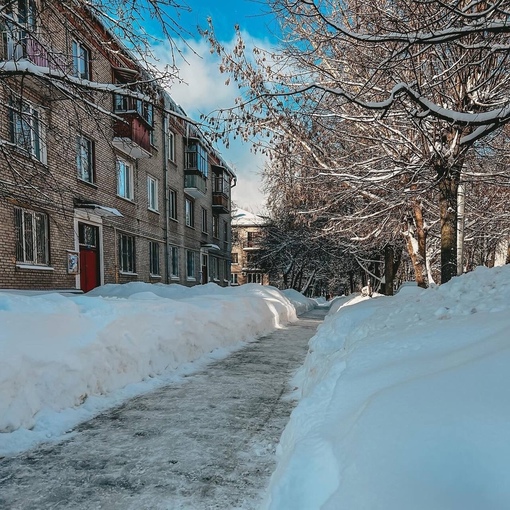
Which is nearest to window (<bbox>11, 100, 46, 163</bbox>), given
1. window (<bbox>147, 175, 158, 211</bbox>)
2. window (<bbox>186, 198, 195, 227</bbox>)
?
window (<bbox>147, 175, 158, 211</bbox>)

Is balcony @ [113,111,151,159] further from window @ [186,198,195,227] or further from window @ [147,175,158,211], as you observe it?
window @ [186,198,195,227]

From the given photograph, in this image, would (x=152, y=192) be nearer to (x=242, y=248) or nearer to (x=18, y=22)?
(x=18, y=22)

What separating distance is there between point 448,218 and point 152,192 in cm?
1352

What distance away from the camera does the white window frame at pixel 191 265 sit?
21844 millimetres

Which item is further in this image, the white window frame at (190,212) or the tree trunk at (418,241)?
the white window frame at (190,212)

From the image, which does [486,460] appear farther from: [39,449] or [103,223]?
[103,223]

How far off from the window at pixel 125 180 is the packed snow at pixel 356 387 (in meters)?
9.44

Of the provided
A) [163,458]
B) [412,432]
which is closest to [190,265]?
[163,458]

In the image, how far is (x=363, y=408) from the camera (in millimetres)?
1876

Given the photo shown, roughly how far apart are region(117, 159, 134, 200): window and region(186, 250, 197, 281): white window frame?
270 inches

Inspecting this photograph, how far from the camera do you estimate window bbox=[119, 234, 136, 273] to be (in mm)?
14492

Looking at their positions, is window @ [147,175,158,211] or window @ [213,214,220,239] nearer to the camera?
window @ [147,175,158,211]

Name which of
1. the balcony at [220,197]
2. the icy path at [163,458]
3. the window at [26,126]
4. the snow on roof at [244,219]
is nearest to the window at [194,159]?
the balcony at [220,197]

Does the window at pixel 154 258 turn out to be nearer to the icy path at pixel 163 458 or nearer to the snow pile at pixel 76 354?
the snow pile at pixel 76 354
